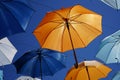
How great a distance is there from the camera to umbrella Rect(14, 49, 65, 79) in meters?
6.72

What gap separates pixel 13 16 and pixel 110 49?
3154mm

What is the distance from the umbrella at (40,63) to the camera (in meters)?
6.72

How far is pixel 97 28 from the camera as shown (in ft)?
18.1

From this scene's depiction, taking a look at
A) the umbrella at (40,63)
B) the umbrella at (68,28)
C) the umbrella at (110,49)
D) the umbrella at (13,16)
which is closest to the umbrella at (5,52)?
the umbrella at (40,63)

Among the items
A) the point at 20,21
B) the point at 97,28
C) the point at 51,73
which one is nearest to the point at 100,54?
the point at 51,73

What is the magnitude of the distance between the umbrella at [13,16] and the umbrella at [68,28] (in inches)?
24.1

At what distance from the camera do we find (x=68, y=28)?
541cm

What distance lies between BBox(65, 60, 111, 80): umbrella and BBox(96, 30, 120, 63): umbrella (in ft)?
1.87

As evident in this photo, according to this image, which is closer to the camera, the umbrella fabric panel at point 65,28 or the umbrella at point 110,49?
the umbrella fabric panel at point 65,28

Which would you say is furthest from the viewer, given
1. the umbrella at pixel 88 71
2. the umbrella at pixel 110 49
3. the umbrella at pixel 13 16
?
the umbrella at pixel 110 49

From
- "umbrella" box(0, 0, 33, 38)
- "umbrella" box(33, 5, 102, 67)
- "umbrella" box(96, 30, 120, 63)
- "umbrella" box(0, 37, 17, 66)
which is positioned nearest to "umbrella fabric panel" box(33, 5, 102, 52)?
"umbrella" box(33, 5, 102, 67)

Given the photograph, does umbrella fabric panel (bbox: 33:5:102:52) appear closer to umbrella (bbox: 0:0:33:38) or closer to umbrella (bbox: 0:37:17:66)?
umbrella (bbox: 0:0:33:38)

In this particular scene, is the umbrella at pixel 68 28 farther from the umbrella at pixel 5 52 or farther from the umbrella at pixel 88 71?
the umbrella at pixel 5 52

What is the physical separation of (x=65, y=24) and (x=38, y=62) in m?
1.82
